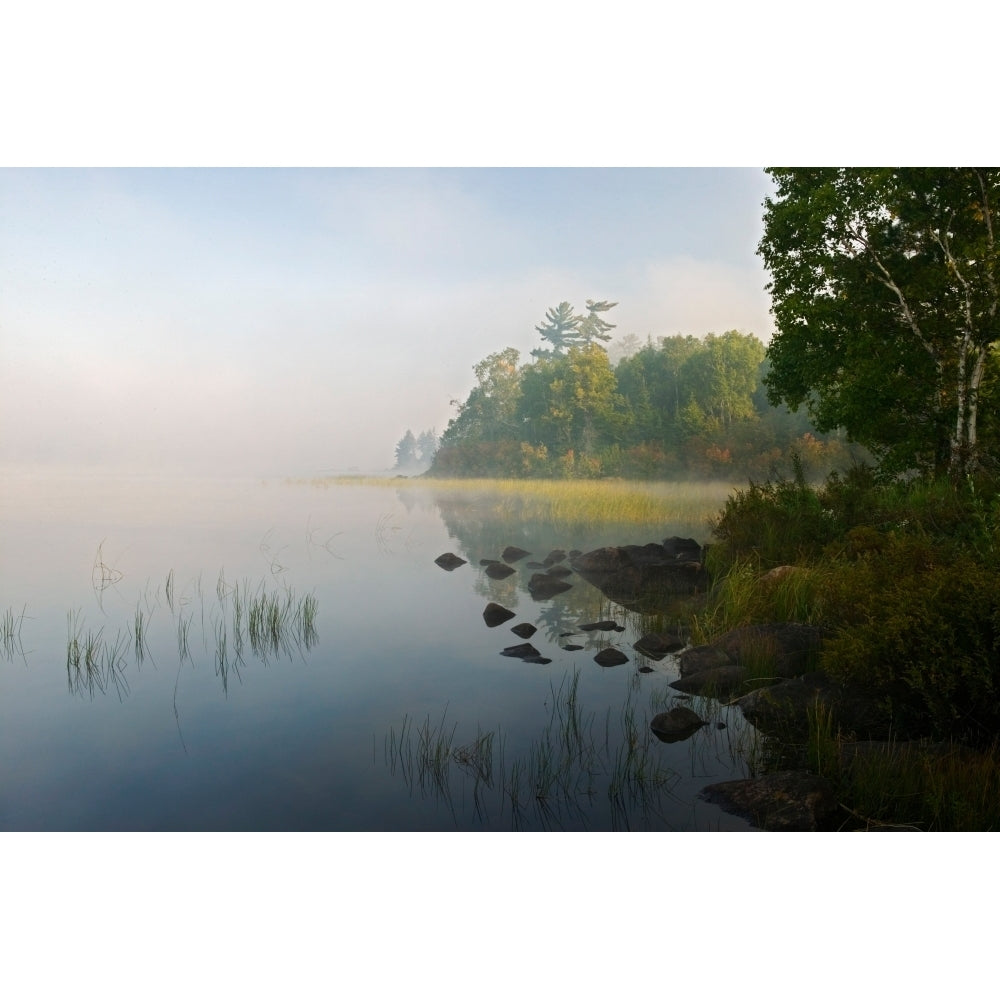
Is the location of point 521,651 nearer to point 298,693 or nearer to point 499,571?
point 298,693

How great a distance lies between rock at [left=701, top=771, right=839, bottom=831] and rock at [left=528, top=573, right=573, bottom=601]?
5.56 m

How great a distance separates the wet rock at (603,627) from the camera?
815 cm

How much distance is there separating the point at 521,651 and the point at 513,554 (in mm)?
5192

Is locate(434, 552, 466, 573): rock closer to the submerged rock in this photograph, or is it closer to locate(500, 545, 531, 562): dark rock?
locate(500, 545, 531, 562): dark rock

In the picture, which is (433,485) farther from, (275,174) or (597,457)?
(275,174)

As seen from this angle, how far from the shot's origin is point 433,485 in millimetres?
14570

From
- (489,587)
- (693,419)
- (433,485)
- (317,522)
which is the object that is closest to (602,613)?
(489,587)

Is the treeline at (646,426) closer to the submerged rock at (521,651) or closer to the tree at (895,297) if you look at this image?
the tree at (895,297)

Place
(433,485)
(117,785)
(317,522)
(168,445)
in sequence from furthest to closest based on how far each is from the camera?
(433,485), (317,522), (168,445), (117,785)

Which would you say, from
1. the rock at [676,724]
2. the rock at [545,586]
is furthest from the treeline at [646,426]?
the rock at [676,724]

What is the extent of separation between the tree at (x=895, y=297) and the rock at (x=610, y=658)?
5168 millimetres

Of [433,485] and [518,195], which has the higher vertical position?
[518,195]

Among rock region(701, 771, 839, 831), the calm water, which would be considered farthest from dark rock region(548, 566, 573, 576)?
rock region(701, 771, 839, 831)

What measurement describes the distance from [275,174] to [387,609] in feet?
18.1
